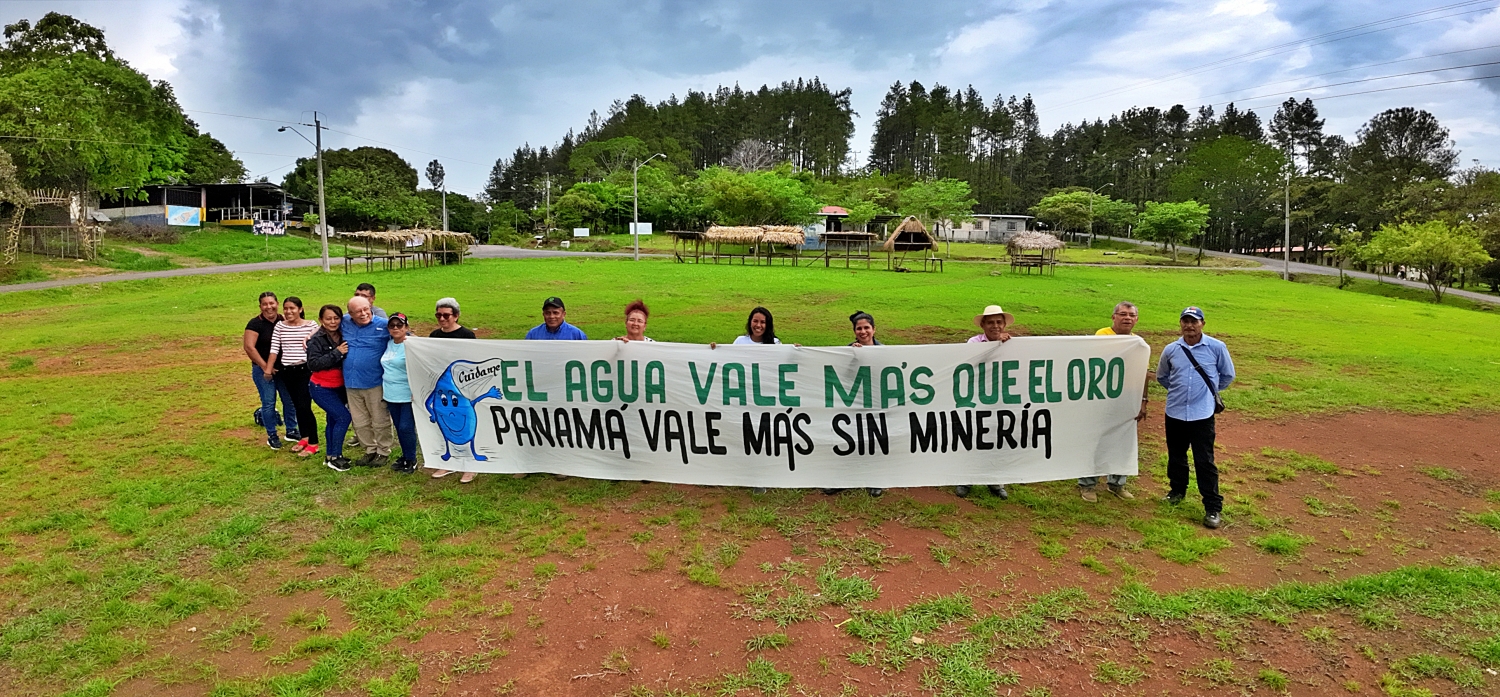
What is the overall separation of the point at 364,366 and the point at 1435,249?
161 feet

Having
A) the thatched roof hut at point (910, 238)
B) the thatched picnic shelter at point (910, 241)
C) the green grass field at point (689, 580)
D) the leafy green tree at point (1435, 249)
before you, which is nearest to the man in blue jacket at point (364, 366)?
the green grass field at point (689, 580)

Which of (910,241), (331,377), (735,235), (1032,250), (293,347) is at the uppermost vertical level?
(735,235)

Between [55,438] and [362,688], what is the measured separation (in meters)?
7.09

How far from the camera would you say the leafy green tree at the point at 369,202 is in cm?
6067

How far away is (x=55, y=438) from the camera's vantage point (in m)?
7.71

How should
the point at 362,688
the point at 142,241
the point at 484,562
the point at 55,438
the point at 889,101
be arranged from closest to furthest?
the point at 362,688, the point at 484,562, the point at 55,438, the point at 142,241, the point at 889,101

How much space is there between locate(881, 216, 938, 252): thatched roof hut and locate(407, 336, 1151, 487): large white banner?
3824 cm

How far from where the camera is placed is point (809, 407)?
5723 mm

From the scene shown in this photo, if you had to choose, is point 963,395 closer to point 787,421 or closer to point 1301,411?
point 787,421

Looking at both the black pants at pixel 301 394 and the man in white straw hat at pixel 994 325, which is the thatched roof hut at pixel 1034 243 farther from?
the black pants at pixel 301 394

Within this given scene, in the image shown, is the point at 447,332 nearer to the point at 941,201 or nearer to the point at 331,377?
the point at 331,377

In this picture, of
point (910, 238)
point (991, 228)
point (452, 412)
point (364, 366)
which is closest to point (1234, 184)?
point (991, 228)

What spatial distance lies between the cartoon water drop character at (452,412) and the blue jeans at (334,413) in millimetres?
943

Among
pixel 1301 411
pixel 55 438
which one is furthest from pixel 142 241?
pixel 1301 411
